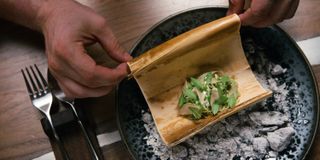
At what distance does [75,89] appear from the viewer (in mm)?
887

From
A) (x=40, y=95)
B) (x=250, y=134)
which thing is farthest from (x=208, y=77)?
(x=40, y=95)

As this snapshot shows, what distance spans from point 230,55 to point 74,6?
0.39 metres

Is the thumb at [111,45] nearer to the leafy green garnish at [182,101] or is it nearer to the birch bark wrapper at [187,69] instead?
the birch bark wrapper at [187,69]

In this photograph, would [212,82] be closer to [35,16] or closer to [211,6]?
[211,6]

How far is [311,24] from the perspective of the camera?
1038mm

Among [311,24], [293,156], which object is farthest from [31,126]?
[311,24]

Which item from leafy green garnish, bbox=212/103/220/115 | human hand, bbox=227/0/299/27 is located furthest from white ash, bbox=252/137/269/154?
human hand, bbox=227/0/299/27

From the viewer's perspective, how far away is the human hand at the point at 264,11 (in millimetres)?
858

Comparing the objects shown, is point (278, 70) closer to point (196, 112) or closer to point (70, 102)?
point (196, 112)

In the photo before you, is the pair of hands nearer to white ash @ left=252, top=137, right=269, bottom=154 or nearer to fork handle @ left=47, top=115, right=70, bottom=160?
fork handle @ left=47, top=115, right=70, bottom=160

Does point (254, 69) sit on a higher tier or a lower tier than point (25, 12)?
lower

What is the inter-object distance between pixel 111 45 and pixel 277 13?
0.37 m

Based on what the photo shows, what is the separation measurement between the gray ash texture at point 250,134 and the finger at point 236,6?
0.53 ft

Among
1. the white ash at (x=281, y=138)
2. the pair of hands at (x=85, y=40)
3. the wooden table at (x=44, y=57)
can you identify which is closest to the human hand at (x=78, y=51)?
the pair of hands at (x=85, y=40)
